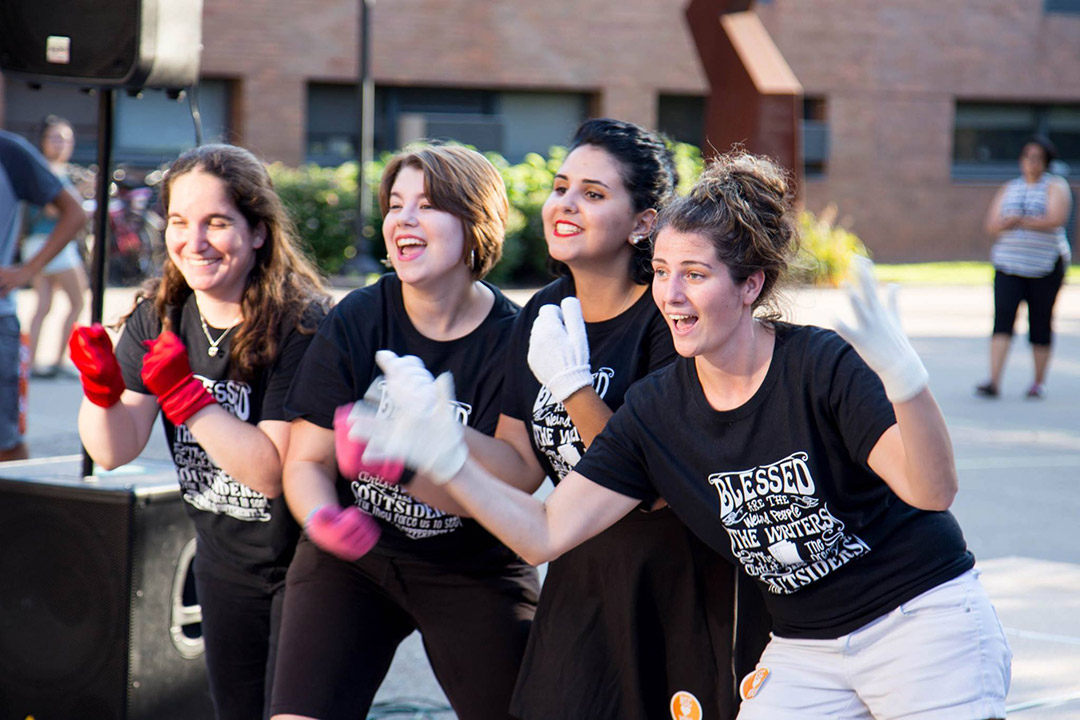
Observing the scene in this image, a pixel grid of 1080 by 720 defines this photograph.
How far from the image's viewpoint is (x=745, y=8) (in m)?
13.2

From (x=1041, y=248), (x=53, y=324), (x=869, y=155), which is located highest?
(x=869, y=155)

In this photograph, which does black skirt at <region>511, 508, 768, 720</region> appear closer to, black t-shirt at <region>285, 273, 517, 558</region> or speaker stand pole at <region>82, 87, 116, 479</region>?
black t-shirt at <region>285, 273, 517, 558</region>

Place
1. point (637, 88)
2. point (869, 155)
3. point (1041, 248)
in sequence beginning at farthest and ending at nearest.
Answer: point (869, 155) < point (637, 88) < point (1041, 248)

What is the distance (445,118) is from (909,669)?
1907 cm

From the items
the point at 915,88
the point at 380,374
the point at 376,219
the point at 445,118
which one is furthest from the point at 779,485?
the point at 915,88

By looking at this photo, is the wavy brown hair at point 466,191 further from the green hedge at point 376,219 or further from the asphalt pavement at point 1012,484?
the green hedge at point 376,219

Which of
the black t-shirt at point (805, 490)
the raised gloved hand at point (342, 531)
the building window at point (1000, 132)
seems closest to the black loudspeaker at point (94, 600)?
the raised gloved hand at point (342, 531)

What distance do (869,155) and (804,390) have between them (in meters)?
22.9

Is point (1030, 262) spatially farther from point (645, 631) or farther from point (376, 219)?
point (376, 219)

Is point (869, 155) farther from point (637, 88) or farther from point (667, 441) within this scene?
point (667, 441)

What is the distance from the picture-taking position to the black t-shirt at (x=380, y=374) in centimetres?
313

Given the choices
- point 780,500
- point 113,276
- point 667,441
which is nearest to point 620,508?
point 667,441

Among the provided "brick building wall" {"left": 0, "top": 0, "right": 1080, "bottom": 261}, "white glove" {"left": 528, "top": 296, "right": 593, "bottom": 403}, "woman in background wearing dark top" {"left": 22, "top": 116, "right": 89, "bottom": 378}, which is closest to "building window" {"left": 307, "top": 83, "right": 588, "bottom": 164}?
"brick building wall" {"left": 0, "top": 0, "right": 1080, "bottom": 261}

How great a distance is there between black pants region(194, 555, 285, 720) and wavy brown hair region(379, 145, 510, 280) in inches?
39.2
